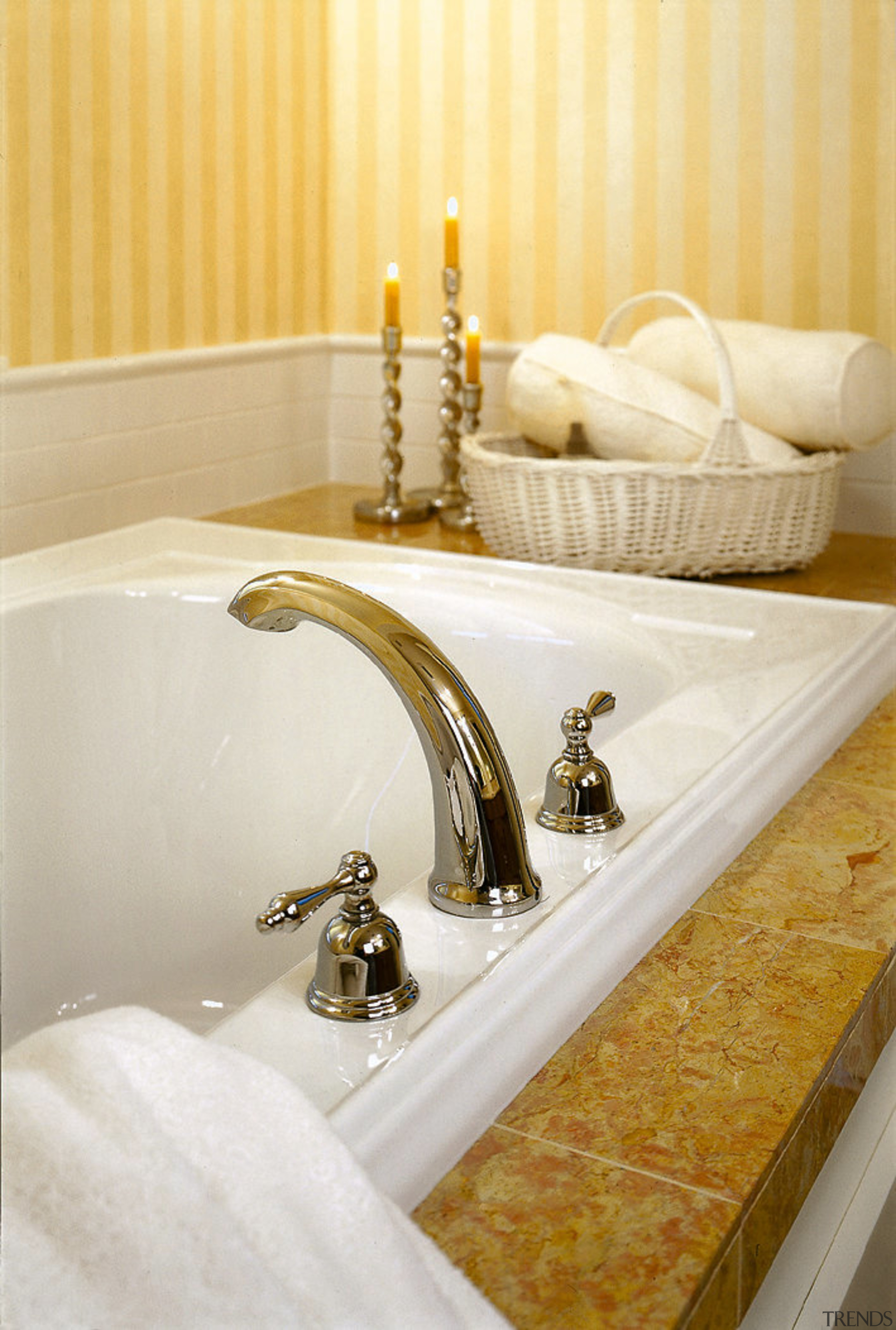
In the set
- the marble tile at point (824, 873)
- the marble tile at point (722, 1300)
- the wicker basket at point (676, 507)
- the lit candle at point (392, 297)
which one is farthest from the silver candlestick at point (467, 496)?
the marble tile at point (722, 1300)

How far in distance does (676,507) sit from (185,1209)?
45.3 inches

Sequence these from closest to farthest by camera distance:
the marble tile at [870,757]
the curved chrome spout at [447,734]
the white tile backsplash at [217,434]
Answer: the curved chrome spout at [447,734]
the marble tile at [870,757]
the white tile backsplash at [217,434]

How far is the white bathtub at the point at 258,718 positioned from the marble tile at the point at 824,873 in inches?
1.5

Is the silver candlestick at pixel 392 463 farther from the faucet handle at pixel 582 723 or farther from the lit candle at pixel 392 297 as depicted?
the faucet handle at pixel 582 723

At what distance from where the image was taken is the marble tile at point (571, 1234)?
1.63 feet

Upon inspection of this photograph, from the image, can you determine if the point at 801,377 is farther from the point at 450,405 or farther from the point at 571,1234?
the point at 571,1234

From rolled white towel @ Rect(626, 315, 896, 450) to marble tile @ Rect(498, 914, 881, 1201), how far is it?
95 cm

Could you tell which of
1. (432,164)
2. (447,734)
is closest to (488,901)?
(447,734)

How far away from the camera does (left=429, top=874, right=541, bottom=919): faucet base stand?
0.72 metres

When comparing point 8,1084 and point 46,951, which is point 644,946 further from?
point 46,951

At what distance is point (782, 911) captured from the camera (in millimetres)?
812

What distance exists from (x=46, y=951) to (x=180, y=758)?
0.73 feet

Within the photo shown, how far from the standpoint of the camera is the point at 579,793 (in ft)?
2.71

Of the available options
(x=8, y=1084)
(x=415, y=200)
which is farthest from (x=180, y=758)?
(x=415, y=200)
